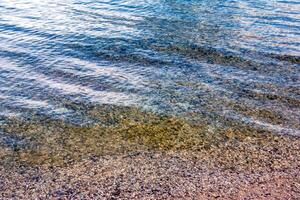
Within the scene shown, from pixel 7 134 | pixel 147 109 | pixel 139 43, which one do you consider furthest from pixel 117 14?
pixel 7 134

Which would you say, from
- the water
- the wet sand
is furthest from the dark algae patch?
the water

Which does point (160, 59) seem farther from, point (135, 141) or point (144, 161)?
point (144, 161)

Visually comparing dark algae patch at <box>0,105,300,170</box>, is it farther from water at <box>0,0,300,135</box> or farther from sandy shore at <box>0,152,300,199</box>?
water at <box>0,0,300,135</box>

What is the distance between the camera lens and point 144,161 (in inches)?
360

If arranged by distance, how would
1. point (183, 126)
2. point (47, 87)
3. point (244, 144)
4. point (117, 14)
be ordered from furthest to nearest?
point (117, 14) → point (47, 87) → point (183, 126) → point (244, 144)

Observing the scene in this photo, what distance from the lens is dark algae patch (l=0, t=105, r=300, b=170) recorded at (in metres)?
9.24

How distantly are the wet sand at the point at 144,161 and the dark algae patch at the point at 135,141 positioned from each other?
21mm

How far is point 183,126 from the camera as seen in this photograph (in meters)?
10.7

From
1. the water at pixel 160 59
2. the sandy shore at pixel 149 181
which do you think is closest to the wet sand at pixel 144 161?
the sandy shore at pixel 149 181

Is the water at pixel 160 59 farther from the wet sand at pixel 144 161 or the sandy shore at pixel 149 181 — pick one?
the sandy shore at pixel 149 181

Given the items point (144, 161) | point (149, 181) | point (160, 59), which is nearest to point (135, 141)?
point (144, 161)

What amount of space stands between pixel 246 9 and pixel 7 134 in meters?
14.9

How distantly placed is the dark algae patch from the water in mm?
498

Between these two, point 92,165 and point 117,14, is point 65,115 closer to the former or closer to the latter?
point 92,165
